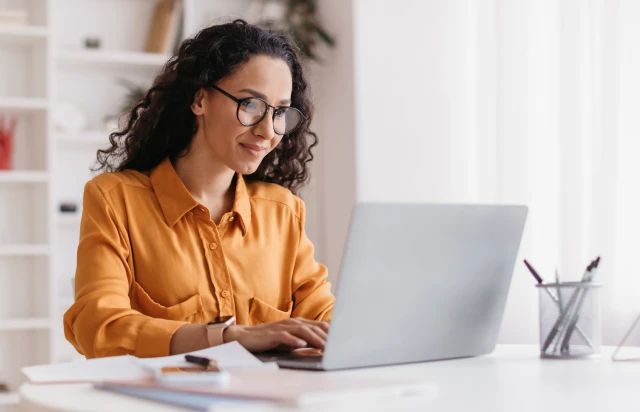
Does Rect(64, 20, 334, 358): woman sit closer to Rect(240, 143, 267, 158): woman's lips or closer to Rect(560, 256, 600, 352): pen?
Rect(240, 143, 267, 158): woman's lips

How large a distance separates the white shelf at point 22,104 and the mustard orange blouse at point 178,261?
1.88m

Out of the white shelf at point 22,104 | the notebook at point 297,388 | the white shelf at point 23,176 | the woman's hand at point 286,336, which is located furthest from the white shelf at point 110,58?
the notebook at point 297,388

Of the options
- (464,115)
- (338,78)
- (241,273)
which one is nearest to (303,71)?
(241,273)

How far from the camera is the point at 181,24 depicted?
152 inches

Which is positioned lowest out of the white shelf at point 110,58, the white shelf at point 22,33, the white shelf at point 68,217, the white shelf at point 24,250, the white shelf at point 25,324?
the white shelf at point 25,324

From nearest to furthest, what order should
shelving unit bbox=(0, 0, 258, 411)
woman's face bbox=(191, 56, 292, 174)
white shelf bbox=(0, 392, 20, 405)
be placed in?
woman's face bbox=(191, 56, 292, 174)
white shelf bbox=(0, 392, 20, 405)
shelving unit bbox=(0, 0, 258, 411)

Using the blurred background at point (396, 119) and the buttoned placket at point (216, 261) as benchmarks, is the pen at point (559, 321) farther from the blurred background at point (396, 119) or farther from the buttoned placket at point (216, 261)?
the blurred background at point (396, 119)

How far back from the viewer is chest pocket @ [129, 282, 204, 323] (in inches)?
66.4

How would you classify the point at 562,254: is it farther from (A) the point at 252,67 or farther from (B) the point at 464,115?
(A) the point at 252,67

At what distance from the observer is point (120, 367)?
115 cm

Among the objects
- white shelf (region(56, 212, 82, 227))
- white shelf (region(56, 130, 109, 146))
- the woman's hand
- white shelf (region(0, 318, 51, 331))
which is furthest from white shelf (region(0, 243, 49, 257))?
the woman's hand

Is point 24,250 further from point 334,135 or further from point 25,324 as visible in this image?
point 334,135

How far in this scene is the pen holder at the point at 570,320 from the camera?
1.33 metres

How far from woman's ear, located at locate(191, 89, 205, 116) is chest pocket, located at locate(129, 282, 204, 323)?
1.38 feet
